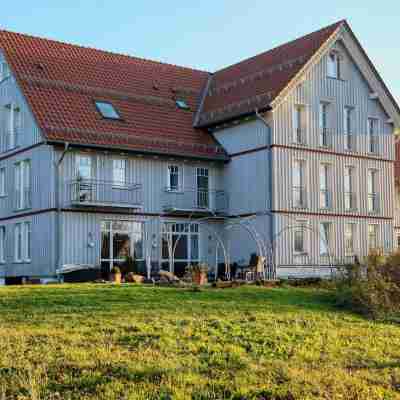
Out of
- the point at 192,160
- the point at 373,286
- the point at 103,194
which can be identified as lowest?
the point at 373,286

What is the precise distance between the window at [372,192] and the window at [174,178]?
8.93 m

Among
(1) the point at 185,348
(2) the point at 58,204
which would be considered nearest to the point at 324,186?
(2) the point at 58,204

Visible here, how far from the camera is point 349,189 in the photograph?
33.5 metres

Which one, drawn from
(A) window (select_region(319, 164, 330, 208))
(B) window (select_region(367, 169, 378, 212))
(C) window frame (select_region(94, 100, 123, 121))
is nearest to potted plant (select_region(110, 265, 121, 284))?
(C) window frame (select_region(94, 100, 123, 121))

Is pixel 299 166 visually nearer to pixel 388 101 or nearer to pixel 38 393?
pixel 388 101

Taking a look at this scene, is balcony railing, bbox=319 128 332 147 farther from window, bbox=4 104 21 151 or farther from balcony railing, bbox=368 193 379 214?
window, bbox=4 104 21 151

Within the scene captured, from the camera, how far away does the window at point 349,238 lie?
108 ft

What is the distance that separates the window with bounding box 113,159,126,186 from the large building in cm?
5

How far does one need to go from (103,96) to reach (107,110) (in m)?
1.06

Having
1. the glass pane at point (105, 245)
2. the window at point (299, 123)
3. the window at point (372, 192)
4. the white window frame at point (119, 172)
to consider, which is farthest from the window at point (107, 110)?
the window at point (372, 192)

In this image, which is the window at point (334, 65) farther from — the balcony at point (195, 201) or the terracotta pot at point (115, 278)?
the terracotta pot at point (115, 278)

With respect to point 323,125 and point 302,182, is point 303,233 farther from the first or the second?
point 323,125

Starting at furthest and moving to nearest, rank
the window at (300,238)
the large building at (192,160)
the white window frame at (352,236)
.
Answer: the white window frame at (352,236), the window at (300,238), the large building at (192,160)

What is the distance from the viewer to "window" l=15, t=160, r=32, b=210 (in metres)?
29.6
